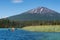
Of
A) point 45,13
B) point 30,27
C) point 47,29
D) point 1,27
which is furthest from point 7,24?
point 45,13

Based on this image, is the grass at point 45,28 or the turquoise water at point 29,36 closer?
the turquoise water at point 29,36

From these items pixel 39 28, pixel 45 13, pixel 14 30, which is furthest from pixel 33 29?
pixel 45 13

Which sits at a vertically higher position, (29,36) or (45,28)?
(45,28)

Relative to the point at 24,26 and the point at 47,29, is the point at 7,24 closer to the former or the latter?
the point at 24,26

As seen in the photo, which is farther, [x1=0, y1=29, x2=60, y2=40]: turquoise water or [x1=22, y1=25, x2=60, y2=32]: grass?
[x1=22, y1=25, x2=60, y2=32]: grass

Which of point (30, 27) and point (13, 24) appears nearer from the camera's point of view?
point (13, 24)

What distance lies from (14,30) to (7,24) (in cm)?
153

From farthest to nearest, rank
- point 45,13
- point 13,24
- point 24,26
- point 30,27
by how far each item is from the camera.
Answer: point 45,13 < point 30,27 < point 24,26 < point 13,24

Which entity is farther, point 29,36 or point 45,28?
point 45,28

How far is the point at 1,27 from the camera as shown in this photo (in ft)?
98.3

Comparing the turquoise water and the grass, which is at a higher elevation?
the grass

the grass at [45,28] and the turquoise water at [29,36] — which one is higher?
the grass at [45,28]

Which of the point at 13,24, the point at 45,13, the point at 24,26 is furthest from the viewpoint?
the point at 45,13

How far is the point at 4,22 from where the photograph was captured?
31641 millimetres
